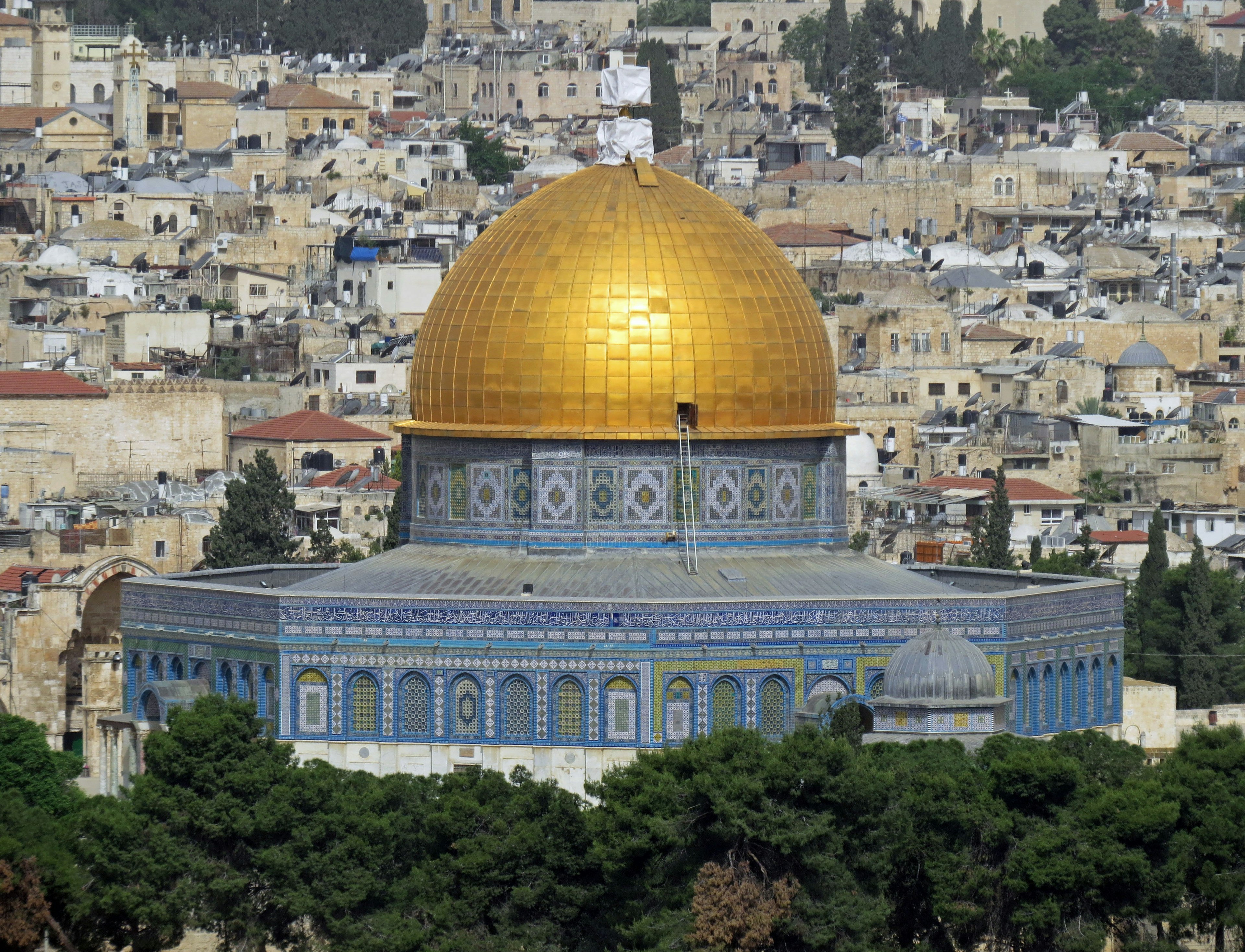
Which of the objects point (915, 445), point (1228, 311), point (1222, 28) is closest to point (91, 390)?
point (915, 445)

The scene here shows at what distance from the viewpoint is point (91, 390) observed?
263ft

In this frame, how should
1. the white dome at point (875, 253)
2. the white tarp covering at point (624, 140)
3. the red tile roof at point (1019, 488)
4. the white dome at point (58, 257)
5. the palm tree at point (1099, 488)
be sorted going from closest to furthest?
the white tarp covering at point (624, 140) → the red tile roof at point (1019, 488) → the palm tree at point (1099, 488) → the white dome at point (58, 257) → the white dome at point (875, 253)

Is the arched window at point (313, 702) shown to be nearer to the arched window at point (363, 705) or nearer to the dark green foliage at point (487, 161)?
the arched window at point (363, 705)

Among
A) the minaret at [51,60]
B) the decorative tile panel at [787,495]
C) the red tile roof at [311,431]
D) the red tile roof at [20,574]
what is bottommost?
the red tile roof at [20,574]

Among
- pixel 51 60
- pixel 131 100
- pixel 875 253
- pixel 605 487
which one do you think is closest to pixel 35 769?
pixel 605 487

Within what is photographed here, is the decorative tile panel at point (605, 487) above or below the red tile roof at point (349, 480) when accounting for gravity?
above

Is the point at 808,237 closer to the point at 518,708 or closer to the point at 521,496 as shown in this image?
the point at 521,496

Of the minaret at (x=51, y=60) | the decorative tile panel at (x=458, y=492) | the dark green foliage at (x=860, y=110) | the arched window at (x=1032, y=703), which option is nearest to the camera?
the arched window at (x=1032, y=703)

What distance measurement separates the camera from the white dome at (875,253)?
4016 inches

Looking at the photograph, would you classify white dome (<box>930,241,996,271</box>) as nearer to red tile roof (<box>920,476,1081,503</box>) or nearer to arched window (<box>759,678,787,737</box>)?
red tile roof (<box>920,476,1081,503</box>)

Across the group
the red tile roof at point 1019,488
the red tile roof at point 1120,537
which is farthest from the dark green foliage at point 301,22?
the red tile roof at point 1120,537

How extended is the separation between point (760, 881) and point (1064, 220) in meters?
71.6

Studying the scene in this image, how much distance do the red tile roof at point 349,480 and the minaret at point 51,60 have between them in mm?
60118

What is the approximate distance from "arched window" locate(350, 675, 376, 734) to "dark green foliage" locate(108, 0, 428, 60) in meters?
100
